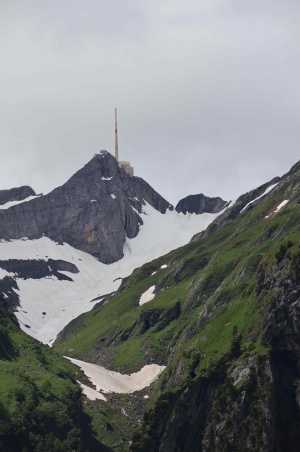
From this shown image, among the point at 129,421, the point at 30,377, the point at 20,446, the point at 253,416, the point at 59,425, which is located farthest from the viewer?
the point at 129,421

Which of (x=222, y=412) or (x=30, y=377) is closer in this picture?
(x=222, y=412)

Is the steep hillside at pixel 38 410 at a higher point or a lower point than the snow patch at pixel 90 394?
lower

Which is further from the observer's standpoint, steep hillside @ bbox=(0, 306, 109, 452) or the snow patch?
the snow patch

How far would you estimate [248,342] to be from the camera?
15650 cm

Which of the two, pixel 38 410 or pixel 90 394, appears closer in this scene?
pixel 38 410

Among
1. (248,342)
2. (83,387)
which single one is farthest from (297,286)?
(83,387)

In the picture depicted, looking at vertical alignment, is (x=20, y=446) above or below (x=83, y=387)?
below

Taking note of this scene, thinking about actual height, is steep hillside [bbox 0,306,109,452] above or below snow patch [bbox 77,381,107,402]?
below

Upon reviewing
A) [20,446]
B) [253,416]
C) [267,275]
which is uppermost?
[267,275]

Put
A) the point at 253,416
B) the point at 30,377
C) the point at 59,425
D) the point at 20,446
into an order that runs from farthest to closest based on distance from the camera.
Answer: the point at 30,377, the point at 59,425, the point at 20,446, the point at 253,416

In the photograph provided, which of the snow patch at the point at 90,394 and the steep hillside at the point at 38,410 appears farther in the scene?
the snow patch at the point at 90,394

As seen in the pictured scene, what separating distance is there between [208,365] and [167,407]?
365 inches

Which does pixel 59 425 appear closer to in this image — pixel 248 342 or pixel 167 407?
pixel 167 407

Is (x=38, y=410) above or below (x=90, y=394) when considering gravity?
below
